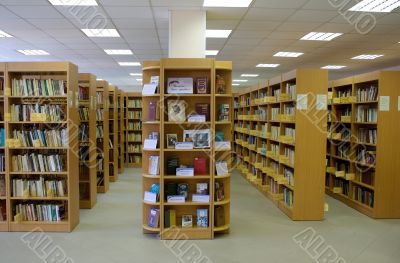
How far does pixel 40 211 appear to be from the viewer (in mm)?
4762

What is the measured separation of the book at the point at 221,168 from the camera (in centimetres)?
448

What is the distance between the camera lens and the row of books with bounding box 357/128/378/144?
5.64 meters

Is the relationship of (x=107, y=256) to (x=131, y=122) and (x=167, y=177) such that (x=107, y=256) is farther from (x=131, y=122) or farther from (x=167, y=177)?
(x=131, y=122)

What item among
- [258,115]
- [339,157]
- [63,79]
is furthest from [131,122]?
[339,157]

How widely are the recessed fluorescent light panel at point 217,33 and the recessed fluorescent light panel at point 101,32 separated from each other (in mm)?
1826

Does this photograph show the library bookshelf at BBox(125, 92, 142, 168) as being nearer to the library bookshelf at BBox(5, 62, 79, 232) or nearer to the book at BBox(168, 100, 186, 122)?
the library bookshelf at BBox(5, 62, 79, 232)

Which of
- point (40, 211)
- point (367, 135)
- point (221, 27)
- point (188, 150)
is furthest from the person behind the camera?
point (221, 27)

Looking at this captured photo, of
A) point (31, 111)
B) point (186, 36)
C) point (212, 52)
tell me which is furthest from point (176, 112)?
point (212, 52)

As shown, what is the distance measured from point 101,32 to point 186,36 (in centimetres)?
226

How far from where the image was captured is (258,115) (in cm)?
787

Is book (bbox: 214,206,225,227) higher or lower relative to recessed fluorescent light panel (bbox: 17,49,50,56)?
lower

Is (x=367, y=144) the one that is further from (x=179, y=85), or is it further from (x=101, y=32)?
(x=101, y=32)

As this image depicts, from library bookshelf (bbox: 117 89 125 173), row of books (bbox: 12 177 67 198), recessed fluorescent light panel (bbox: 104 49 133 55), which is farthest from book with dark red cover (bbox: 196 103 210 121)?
library bookshelf (bbox: 117 89 125 173)

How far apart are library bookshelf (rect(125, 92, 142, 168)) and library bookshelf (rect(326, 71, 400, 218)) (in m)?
5.88
